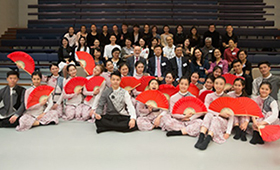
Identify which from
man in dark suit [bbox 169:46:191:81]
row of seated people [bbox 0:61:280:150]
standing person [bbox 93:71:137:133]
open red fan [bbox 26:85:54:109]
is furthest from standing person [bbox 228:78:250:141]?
open red fan [bbox 26:85:54:109]

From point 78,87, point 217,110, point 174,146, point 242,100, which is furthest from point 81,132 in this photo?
point 242,100

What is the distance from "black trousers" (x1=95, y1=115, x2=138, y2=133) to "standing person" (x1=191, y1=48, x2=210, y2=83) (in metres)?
2.00

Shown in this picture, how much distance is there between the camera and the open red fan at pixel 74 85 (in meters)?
3.27

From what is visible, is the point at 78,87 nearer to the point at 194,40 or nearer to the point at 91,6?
the point at 194,40

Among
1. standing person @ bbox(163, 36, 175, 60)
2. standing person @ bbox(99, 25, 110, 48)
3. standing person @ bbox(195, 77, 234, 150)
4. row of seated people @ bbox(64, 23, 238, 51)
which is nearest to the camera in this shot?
standing person @ bbox(195, 77, 234, 150)

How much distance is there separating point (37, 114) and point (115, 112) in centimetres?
100

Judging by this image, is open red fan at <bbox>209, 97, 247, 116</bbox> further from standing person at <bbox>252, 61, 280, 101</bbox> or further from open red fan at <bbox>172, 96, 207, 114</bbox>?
standing person at <bbox>252, 61, 280, 101</bbox>

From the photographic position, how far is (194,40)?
5695 millimetres

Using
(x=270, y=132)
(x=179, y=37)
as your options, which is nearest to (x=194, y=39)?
(x=179, y=37)

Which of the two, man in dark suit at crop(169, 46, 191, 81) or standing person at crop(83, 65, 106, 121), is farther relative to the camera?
man in dark suit at crop(169, 46, 191, 81)

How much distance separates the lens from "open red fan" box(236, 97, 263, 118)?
101 inches

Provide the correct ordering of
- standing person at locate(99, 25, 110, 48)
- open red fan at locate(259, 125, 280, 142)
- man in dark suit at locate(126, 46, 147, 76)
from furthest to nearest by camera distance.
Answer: standing person at locate(99, 25, 110, 48) → man in dark suit at locate(126, 46, 147, 76) → open red fan at locate(259, 125, 280, 142)

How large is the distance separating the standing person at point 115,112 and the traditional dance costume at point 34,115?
612 mm

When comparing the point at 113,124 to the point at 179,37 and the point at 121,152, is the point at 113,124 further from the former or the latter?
the point at 179,37
